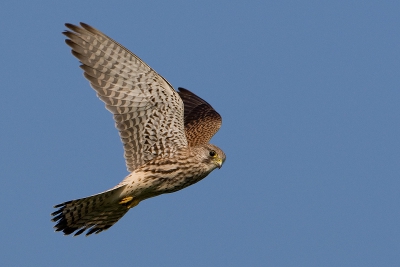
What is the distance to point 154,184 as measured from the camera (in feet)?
→ 33.7

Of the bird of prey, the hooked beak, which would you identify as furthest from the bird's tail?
the hooked beak

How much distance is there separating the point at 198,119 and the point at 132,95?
2350 millimetres

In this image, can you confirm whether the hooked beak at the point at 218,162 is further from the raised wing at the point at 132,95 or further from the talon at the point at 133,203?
the talon at the point at 133,203

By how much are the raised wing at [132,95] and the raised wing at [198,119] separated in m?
0.96

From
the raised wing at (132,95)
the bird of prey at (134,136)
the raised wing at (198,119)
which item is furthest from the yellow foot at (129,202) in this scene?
the raised wing at (198,119)

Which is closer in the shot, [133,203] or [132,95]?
[132,95]

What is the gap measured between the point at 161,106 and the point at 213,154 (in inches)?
34.3

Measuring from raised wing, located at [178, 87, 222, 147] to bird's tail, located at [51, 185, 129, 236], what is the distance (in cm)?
157

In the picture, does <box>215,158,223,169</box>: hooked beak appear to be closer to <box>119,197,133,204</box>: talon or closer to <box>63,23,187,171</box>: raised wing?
<box>63,23,187,171</box>: raised wing

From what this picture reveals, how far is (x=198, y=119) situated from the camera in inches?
492

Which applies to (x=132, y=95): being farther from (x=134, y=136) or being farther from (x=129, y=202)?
(x=129, y=202)

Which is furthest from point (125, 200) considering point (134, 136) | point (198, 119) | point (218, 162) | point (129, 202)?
point (198, 119)

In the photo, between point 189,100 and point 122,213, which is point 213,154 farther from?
point 189,100

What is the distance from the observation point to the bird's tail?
1010 centimetres
